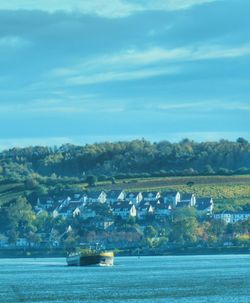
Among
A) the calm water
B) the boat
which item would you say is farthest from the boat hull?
the calm water

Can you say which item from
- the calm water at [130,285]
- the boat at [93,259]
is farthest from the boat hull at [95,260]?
the calm water at [130,285]

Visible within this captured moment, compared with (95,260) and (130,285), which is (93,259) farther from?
(130,285)

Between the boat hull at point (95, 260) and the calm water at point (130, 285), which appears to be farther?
the boat hull at point (95, 260)

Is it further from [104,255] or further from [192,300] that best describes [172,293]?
[104,255]

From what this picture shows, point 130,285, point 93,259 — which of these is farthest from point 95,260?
point 130,285

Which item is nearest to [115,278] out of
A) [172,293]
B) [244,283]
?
[244,283]

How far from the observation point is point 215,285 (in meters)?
121

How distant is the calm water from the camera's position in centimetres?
10534

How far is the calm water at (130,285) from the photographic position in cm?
10534

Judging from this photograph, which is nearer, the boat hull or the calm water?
the calm water

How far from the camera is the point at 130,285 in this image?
124 metres

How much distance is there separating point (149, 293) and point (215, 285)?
37.3ft

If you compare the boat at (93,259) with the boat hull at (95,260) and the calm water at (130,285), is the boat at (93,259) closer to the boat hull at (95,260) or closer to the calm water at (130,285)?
the boat hull at (95,260)

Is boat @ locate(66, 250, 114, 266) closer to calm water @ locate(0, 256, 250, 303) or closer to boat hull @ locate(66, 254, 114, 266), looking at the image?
boat hull @ locate(66, 254, 114, 266)
